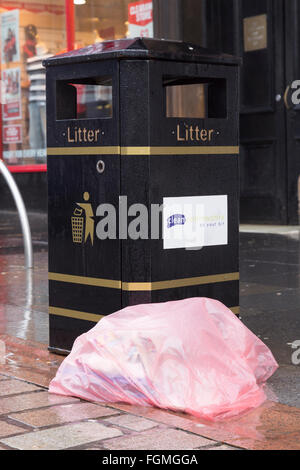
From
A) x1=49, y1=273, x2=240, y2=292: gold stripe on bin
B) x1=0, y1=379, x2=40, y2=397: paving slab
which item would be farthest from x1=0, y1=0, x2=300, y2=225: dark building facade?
x1=0, y1=379, x2=40, y2=397: paving slab

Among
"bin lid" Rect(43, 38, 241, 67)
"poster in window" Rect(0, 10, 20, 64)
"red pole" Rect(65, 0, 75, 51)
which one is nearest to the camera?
"bin lid" Rect(43, 38, 241, 67)

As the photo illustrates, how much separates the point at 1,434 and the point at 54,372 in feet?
3.15

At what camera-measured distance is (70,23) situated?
46.0 ft

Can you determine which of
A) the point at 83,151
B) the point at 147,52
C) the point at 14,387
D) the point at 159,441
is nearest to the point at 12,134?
the point at 83,151

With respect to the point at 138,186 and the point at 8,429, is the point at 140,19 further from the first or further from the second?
the point at 8,429

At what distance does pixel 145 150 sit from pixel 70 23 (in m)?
10.3

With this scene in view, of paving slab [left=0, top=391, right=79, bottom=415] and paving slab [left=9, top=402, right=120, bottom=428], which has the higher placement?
paving slab [left=0, top=391, right=79, bottom=415]

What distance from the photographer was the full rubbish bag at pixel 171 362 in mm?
3637

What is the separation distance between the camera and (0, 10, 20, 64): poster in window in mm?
14391

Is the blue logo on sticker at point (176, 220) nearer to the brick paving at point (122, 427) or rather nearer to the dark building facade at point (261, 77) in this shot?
the brick paving at point (122, 427)

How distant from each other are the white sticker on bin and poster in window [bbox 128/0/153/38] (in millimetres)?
Result: 8557

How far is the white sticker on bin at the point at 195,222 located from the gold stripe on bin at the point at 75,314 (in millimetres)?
500

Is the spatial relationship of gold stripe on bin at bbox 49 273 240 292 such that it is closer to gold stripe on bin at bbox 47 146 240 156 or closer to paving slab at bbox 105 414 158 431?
gold stripe on bin at bbox 47 146 240 156

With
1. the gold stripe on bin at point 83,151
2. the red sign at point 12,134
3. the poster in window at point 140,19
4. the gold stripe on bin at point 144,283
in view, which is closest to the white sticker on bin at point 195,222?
the gold stripe on bin at point 144,283
